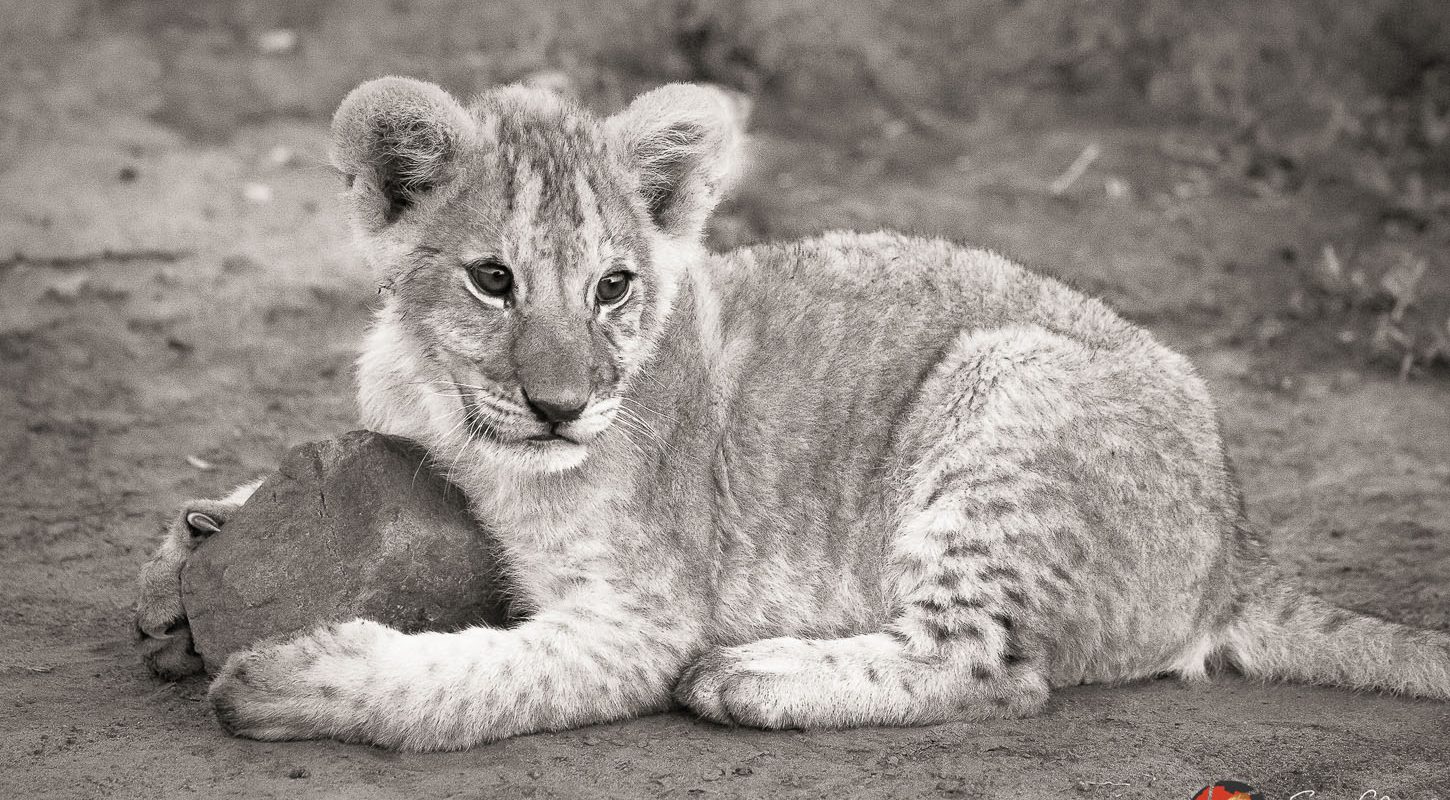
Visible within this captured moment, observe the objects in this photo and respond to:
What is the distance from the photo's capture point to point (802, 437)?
580cm

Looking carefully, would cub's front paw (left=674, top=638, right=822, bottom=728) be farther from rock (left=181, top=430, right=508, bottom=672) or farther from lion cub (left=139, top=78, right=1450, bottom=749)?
rock (left=181, top=430, right=508, bottom=672)

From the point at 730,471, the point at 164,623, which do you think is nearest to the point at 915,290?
the point at 730,471

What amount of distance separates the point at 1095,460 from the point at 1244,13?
7401 mm

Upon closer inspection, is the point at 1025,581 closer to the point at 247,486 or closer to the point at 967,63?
the point at 247,486

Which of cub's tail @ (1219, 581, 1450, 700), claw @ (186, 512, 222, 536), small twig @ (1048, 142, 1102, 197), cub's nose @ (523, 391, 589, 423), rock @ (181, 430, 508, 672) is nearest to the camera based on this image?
cub's nose @ (523, 391, 589, 423)

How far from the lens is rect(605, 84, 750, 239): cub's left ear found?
17.8ft

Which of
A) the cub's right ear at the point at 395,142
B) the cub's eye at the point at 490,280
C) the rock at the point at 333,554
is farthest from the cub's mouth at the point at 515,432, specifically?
the cub's right ear at the point at 395,142

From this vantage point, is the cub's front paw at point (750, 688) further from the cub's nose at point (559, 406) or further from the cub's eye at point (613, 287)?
the cub's eye at point (613, 287)

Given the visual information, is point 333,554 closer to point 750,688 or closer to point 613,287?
point 613,287

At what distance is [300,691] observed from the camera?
4.89 metres

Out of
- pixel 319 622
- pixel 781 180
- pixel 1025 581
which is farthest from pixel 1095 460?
pixel 781 180

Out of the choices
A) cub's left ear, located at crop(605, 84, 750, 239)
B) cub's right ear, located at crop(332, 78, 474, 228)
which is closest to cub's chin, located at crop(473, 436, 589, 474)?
cub's right ear, located at crop(332, 78, 474, 228)

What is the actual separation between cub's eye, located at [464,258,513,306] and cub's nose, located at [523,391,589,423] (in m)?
0.37

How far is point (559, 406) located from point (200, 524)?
1550 mm
